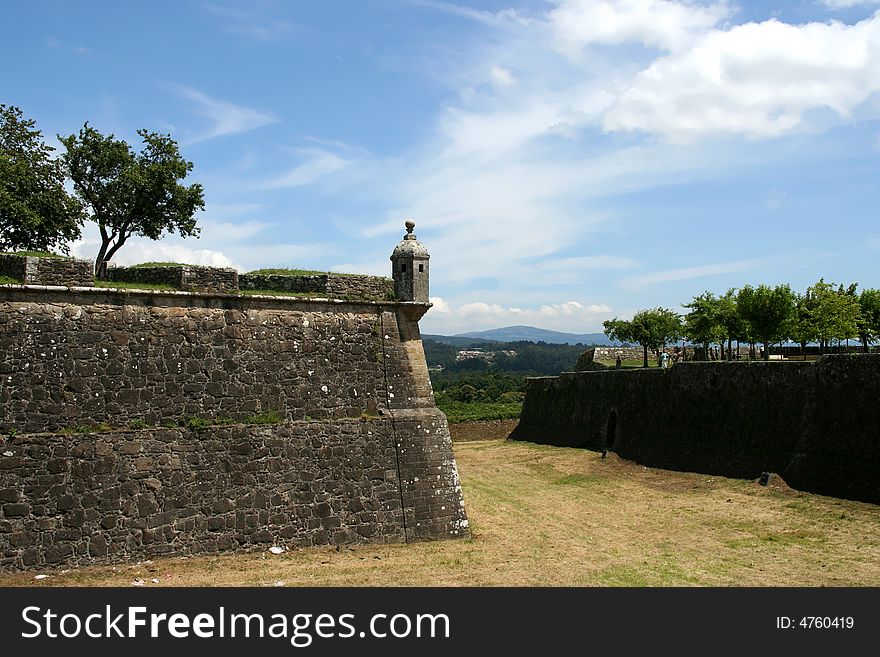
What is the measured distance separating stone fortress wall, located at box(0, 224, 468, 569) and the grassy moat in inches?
24.6

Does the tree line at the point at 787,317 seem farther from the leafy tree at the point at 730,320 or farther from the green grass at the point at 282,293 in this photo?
the green grass at the point at 282,293

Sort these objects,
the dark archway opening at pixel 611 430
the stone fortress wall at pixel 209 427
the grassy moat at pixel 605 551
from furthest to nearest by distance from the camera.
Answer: the dark archway opening at pixel 611 430
the stone fortress wall at pixel 209 427
the grassy moat at pixel 605 551

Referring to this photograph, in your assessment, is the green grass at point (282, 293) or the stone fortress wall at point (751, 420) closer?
the green grass at point (282, 293)

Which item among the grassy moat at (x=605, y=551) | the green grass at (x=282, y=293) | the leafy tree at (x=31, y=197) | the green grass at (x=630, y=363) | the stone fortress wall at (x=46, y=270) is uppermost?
the leafy tree at (x=31, y=197)

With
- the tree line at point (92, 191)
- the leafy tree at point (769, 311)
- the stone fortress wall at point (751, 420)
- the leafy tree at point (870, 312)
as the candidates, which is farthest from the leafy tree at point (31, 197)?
the leafy tree at point (870, 312)

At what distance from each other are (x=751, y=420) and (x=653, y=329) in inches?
1086

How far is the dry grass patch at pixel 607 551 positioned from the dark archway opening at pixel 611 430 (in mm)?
9291

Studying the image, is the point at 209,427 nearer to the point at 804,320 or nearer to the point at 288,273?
the point at 288,273

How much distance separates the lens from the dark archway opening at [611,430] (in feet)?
104

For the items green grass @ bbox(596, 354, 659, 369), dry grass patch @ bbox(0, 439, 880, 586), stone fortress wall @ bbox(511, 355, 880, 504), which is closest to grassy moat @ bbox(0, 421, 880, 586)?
dry grass patch @ bbox(0, 439, 880, 586)

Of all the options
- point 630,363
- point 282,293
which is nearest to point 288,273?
point 282,293

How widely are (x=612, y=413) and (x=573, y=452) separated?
105 inches

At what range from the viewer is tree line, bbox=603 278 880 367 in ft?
110

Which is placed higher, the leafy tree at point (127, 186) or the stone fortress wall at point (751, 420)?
the leafy tree at point (127, 186)
